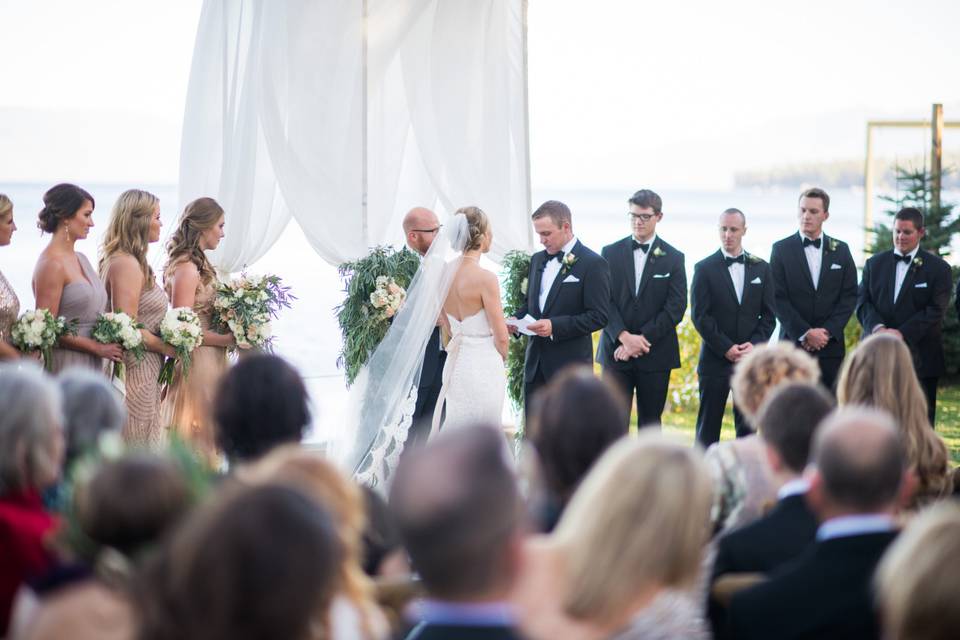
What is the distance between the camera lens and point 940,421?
10289 millimetres

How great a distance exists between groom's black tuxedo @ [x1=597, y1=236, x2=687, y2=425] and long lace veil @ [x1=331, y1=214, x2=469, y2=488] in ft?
3.96

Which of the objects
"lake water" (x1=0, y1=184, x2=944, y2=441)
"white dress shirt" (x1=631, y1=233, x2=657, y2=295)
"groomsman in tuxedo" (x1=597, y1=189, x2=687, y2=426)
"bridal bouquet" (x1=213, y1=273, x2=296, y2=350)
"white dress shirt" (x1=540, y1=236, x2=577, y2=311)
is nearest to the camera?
"bridal bouquet" (x1=213, y1=273, x2=296, y2=350)

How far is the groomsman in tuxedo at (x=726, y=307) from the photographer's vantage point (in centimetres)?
730

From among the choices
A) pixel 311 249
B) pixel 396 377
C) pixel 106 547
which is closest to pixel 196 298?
pixel 396 377

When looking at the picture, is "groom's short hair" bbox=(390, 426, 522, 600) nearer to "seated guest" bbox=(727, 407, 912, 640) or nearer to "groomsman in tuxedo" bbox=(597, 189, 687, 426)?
"seated guest" bbox=(727, 407, 912, 640)

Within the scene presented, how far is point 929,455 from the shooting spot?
3924mm

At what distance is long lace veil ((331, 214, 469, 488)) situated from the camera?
6.79 m

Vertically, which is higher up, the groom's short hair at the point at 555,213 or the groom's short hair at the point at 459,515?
the groom's short hair at the point at 555,213

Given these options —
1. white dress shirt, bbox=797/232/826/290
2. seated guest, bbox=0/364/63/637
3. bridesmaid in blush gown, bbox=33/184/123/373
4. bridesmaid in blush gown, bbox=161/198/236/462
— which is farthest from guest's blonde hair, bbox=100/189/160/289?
white dress shirt, bbox=797/232/826/290

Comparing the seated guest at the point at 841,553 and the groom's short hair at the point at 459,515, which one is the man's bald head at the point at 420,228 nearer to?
the seated guest at the point at 841,553

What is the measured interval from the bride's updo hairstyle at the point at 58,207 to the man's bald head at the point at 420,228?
2.09 meters

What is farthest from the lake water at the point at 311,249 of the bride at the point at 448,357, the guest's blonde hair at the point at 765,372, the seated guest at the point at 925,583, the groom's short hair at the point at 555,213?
the seated guest at the point at 925,583

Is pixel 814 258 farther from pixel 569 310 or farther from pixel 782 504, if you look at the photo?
pixel 782 504

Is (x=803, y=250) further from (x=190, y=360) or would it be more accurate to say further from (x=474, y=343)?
(x=190, y=360)
